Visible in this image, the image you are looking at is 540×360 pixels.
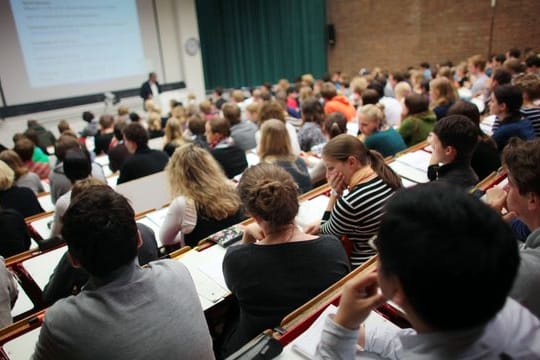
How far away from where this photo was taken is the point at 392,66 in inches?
382

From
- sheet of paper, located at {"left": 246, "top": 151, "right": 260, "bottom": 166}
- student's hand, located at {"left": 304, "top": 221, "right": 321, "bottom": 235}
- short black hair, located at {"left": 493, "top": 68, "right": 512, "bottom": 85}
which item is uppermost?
short black hair, located at {"left": 493, "top": 68, "right": 512, "bottom": 85}

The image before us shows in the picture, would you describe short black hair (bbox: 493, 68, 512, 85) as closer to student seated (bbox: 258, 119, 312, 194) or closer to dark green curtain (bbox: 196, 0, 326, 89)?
student seated (bbox: 258, 119, 312, 194)

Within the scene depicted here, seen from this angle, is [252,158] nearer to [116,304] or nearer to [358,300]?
[116,304]

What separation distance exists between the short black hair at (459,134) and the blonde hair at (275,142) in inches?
43.7

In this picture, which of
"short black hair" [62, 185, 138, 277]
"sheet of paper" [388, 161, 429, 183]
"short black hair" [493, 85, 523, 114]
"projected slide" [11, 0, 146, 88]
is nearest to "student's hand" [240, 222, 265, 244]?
"short black hair" [62, 185, 138, 277]

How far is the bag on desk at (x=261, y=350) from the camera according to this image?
1.21m

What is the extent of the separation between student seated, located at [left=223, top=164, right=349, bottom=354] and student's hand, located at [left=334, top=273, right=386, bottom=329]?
19.5 inches

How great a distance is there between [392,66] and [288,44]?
115 inches

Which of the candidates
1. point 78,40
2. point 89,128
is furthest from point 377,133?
point 78,40

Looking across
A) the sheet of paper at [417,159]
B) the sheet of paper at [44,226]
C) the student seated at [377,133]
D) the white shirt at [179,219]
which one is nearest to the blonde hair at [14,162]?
the sheet of paper at [44,226]

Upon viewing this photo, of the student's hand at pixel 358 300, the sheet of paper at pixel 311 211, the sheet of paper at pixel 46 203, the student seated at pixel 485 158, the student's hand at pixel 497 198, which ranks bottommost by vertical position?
the sheet of paper at pixel 46 203

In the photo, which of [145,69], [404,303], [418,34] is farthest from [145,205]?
[418,34]

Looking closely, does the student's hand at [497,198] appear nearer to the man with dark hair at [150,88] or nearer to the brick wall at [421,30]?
the brick wall at [421,30]

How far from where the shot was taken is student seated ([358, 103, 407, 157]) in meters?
3.34
